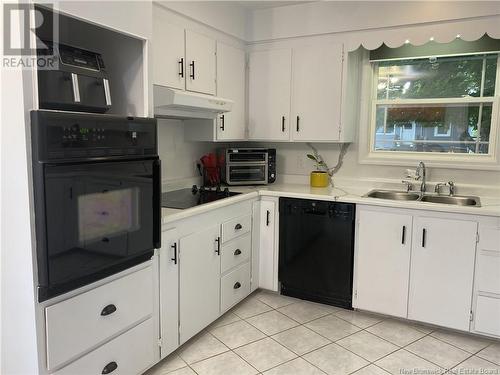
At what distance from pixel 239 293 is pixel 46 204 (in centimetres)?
195

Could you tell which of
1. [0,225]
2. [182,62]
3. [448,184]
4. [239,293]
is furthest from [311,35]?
[0,225]

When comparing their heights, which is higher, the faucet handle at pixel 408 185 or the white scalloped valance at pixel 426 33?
the white scalloped valance at pixel 426 33

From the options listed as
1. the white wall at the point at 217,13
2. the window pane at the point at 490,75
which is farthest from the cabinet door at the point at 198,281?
the window pane at the point at 490,75

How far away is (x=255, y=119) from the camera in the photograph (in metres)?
3.65

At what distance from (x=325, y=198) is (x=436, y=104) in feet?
4.26

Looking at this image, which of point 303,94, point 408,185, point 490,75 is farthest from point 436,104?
point 303,94

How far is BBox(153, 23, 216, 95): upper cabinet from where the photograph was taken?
2580 millimetres

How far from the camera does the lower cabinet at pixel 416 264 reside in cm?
267

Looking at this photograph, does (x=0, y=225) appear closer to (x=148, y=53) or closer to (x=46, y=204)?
(x=46, y=204)

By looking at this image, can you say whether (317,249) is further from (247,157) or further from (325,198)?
(247,157)

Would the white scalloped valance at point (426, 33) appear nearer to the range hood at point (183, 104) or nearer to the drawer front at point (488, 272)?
the range hood at point (183, 104)

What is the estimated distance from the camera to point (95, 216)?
171 cm

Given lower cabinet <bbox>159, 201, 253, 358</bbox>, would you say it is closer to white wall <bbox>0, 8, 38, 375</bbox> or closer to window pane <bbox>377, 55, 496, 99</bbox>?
white wall <bbox>0, 8, 38, 375</bbox>

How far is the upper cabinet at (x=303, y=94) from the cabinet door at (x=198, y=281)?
1294mm
